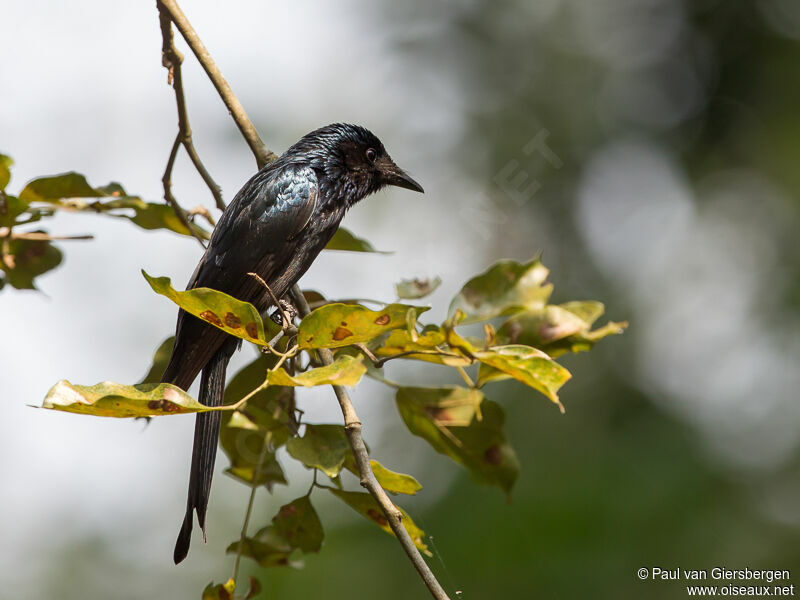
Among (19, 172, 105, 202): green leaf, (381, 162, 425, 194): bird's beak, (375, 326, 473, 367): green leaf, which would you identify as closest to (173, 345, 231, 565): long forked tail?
(375, 326, 473, 367): green leaf

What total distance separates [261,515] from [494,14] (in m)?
6.68

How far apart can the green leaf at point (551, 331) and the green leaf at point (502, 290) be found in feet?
0.11

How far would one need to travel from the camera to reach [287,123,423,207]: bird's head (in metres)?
2.84

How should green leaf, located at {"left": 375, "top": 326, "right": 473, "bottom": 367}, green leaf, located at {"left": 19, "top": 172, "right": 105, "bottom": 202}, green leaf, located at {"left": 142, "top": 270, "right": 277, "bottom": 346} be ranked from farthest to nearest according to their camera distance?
green leaf, located at {"left": 19, "top": 172, "right": 105, "bottom": 202} < green leaf, located at {"left": 375, "top": 326, "right": 473, "bottom": 367} < green leaf, located at {"left": 142, "top": 270, "right": 277, "bottom": 346}

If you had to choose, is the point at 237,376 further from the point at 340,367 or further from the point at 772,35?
the point at 772,35

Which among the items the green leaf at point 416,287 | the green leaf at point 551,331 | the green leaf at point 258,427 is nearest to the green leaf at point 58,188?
the green leaf at point 258,427

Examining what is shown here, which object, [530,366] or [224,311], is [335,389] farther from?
[530,366]

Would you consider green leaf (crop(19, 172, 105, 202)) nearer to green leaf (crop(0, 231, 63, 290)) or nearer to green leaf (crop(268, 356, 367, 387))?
green leaf (crop(0, 231, 63, 290))

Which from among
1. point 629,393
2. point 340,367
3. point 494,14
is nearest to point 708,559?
point 629,393

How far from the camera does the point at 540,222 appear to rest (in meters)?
8.74

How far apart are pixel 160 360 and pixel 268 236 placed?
0.53 metres

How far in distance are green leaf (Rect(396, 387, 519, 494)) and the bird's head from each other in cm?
95

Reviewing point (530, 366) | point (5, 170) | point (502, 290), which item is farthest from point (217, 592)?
point (5, 170)

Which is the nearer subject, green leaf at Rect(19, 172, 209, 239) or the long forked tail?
the long forked tail
